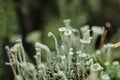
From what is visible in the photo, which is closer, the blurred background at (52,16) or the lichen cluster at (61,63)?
the lichen cluster at (61,63)

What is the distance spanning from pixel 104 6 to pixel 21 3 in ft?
1.53

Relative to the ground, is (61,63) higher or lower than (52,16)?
lower

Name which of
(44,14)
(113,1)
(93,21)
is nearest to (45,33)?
(44,14)

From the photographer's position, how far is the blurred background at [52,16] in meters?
1.90

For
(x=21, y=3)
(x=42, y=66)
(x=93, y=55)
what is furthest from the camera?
(x=21, y=3)

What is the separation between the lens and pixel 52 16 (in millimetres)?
2098

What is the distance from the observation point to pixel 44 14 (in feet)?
6.98

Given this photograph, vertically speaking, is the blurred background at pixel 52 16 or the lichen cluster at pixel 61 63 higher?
the blurred background at pixel 52 16

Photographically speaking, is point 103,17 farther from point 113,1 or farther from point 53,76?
point 53,76

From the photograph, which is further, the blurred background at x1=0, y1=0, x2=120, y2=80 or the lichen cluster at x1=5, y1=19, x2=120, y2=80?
the blurred background at x1=0, y1=0, x2=120, y2=80

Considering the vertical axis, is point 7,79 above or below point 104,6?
below

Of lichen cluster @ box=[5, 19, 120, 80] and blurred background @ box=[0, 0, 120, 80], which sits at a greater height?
blurred background @ box=[0, 0, 120, 80]

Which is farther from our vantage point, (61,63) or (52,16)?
(52,16)

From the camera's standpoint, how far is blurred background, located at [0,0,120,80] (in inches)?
74.7
